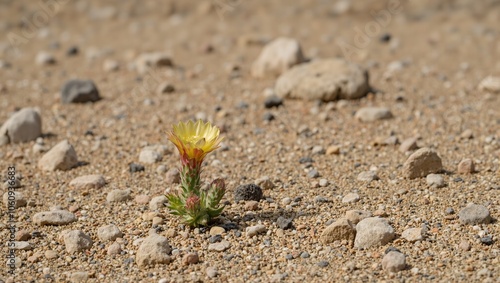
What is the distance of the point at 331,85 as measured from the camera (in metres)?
7.23

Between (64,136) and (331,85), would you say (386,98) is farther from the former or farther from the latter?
(64,136)

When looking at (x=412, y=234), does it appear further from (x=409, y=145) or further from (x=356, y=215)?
(x=409, y=145)

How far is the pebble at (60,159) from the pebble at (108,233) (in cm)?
140

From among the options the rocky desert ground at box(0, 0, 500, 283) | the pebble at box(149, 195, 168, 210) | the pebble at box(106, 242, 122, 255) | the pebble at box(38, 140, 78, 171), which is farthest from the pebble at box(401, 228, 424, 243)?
the pebble at box(38, 140, 78, 171)

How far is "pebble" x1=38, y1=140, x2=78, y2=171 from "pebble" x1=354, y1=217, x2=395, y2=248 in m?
2.82

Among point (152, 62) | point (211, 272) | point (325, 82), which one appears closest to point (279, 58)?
point (325, 82)

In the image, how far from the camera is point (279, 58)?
8.30 meters

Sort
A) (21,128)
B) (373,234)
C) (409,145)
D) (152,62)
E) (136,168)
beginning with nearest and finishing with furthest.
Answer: (373,234) < (136,168) < (409,145) < (21,128) < (152,62)

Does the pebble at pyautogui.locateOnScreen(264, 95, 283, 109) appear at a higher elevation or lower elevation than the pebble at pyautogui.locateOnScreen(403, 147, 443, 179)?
higher

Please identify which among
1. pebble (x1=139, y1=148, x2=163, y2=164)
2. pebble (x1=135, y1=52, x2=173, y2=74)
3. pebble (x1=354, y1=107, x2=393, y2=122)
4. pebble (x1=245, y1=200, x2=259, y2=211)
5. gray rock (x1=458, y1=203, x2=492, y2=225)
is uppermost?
pebble (x1=135, y1=52, x2=173, y2=74)

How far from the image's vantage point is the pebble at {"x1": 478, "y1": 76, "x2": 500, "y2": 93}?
7652 millimetres

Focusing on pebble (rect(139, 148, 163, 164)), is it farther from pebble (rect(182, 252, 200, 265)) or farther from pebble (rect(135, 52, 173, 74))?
pebble (rect(135, 52, 173, 74))

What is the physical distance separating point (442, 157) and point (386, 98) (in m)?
1.78

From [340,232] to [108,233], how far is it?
163 centimetres
